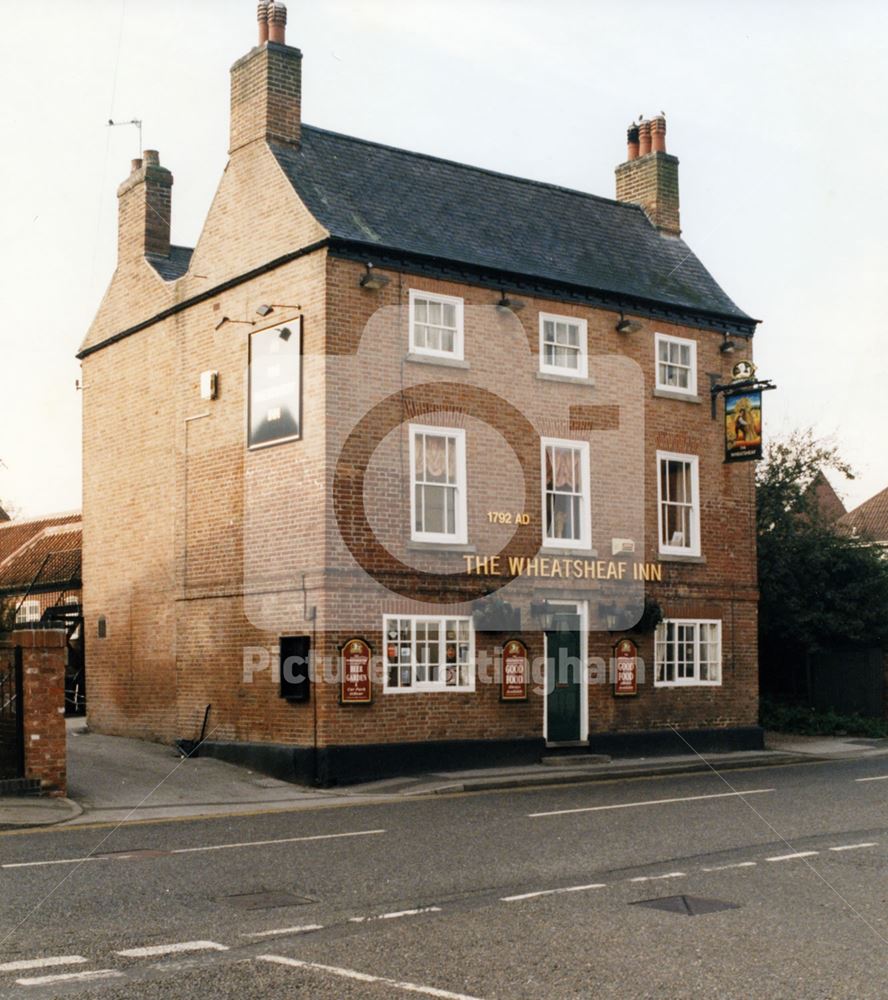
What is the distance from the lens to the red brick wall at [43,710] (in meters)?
16.5

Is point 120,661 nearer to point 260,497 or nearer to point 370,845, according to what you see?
point 260,497

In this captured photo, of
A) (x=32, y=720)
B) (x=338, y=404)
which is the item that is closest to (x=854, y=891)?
(x=32, y=720)

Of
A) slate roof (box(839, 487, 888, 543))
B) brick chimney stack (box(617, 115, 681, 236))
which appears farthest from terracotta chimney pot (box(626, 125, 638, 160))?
slate roof (box(839, 487, 888, 543))

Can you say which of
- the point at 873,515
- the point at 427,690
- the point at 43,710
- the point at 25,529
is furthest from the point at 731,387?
the point at 873,515

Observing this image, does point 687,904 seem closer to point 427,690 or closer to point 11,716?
point 11,716

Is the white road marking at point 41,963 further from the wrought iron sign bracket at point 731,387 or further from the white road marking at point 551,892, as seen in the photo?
the wrought iron sign bracket at point 731,387

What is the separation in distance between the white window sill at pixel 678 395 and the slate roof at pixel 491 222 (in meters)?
1.64

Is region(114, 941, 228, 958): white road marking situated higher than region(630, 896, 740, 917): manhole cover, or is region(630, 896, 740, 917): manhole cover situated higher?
region(114, 941, 228, 958): white road marking

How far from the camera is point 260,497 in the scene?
2150 centimetres

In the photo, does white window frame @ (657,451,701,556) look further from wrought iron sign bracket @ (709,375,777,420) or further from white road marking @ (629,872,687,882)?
white road marking @ (629,872,687,882)

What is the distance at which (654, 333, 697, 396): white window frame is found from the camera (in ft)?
81.5

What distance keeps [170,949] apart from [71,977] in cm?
84

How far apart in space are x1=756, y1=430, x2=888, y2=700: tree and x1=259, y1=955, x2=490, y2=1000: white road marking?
23.3m

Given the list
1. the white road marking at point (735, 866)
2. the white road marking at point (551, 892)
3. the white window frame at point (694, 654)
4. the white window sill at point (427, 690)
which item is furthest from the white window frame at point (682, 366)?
the white road marking at point (551, 892)
